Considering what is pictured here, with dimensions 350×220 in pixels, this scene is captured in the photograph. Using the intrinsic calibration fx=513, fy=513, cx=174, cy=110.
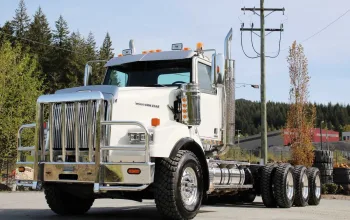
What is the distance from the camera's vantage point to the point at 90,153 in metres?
8.13

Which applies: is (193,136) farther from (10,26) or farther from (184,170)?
(10,26)

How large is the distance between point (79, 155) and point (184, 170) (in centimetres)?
176

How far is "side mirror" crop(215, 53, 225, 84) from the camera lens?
9.88 meters

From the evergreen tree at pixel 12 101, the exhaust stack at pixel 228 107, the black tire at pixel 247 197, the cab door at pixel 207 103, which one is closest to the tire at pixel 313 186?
the black tire at pixel 247 197

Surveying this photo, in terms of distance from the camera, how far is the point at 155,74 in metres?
10.2

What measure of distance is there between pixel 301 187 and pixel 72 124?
735cm

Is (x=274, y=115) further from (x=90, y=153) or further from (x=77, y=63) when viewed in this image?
(x=90, y=153)

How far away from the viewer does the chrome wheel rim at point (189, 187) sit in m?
8.65

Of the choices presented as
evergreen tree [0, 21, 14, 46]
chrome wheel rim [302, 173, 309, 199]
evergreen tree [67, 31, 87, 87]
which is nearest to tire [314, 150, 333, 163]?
chrome wheel rim [302, 173, 309, 199]

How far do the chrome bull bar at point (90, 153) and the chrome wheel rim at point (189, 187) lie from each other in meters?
0.96

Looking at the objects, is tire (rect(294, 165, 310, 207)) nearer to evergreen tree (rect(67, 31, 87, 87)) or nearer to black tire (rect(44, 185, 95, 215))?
black tire (rect(44, 185, 95, 215))

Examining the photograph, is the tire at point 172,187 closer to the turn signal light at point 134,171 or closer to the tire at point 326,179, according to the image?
the turn signal light at point 134,171

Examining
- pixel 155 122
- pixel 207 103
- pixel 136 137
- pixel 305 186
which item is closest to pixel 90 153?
pixel 136 137

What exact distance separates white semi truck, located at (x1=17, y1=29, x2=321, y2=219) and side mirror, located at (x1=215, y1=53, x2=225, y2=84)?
2cm
